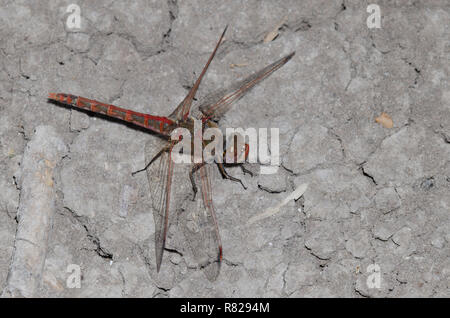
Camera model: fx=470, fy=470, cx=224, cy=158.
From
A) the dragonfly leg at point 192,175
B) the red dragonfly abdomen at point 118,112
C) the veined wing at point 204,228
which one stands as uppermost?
the red dragonfly abdomen at point 118,112

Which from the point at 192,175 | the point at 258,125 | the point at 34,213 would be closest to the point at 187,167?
the point at 192,175

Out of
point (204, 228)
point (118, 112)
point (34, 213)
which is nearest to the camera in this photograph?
point (34, 213)

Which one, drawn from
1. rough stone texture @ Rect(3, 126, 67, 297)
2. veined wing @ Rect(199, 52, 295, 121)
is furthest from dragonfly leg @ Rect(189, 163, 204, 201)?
rough stone texture @ Rect(3, 126, 67, 297)

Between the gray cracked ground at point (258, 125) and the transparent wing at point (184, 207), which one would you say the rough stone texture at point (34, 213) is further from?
the transparent wing at point (184, 207)

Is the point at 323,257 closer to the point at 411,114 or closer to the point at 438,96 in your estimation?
the point at 411,114

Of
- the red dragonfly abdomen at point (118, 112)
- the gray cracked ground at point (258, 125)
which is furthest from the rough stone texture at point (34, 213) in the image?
the red dragonfly abdomen at point (118, 112)

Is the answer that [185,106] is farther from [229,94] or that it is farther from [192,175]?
[192,175]

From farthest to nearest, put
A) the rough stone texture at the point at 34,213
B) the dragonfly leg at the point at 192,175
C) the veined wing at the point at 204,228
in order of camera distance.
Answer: the dragonfly leg at the point at 192,175 → the veined wing at the point at 204,228 → the rough stone texture at the point at 34,213
